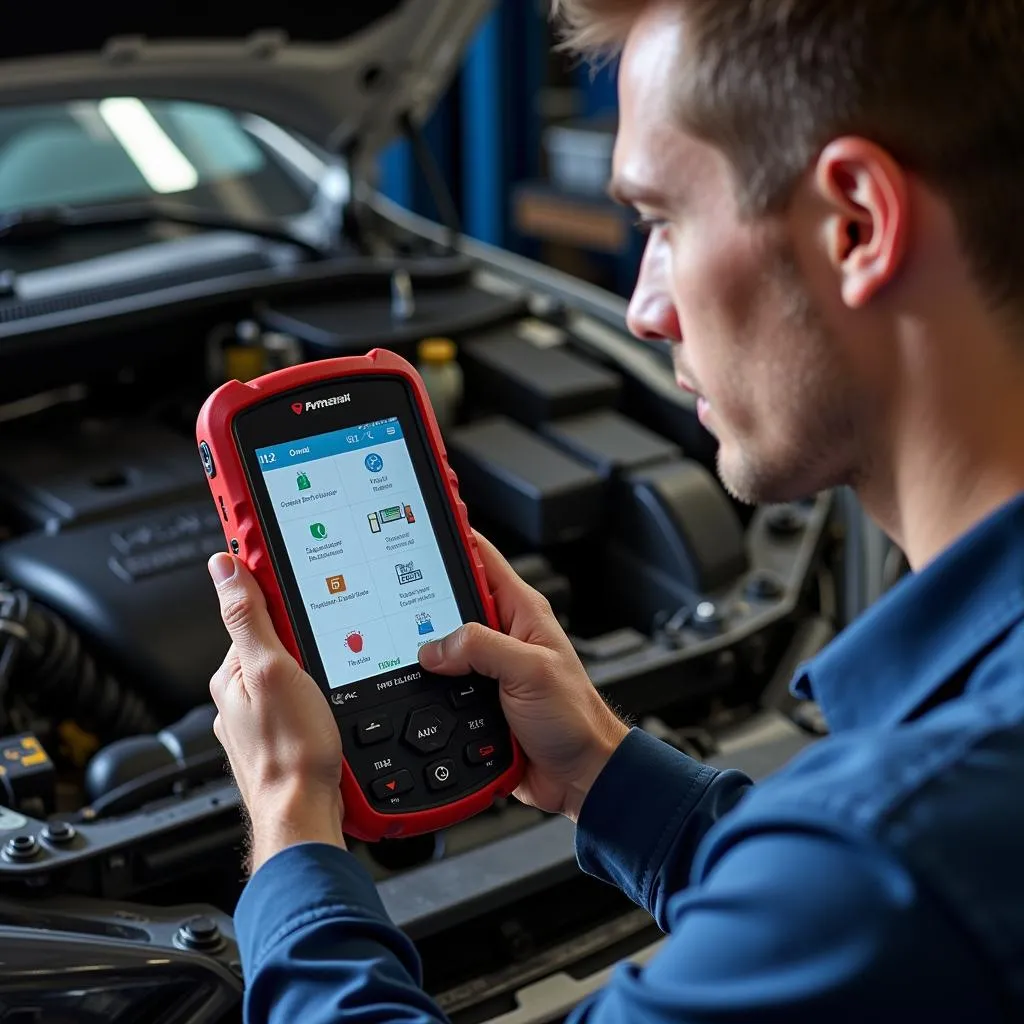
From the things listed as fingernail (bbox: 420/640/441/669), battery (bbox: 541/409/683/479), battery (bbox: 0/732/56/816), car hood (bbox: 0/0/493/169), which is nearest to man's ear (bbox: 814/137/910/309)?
fingernail (bbox: 420/640/441/669)

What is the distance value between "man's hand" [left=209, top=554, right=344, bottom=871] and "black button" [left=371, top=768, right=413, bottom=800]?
63 millimetres

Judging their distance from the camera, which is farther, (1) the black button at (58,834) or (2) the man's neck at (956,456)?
(1) the black button at (58,834)

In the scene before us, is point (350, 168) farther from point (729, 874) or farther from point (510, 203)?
point (510, 203)

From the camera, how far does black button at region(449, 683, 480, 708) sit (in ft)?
3.35

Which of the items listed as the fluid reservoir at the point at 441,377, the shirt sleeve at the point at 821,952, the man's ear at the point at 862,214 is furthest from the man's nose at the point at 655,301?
the fluid reservoir at the point at 441,377

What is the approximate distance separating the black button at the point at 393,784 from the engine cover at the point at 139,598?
46cm

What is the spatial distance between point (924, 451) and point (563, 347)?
1.19m

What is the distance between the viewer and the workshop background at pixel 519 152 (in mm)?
4234

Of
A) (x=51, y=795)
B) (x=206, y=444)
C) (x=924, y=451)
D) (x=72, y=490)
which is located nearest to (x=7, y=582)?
(x=72, y=490)

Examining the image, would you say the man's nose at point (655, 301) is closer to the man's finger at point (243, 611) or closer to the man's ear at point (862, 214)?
the man's ear at point (862, 214)

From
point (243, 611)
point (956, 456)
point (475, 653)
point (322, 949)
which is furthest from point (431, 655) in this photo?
point (956, 456)

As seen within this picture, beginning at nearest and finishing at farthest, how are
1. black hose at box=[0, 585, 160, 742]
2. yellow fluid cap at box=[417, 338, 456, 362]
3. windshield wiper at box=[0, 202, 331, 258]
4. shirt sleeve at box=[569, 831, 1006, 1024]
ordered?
shirt sleeve at box=[569, 831, 1006, 1024] < black hose at box=[0, 585, 160, 742] < yellow fluid cap at box=[417, 338, 456, 362] < windshield wiper at box=[0, 202, 331, 258]

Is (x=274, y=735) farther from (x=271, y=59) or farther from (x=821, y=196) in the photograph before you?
(x=271, y=59)

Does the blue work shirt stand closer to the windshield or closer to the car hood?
the car hood
